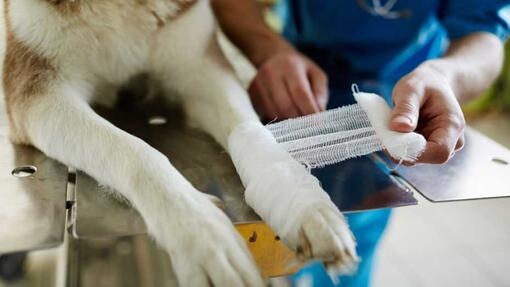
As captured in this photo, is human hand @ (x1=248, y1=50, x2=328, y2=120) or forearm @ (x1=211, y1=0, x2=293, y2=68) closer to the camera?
human hand @ (x1=248, y1=50, x2=328, y2=120)

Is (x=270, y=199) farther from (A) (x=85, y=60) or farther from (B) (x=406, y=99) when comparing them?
(A) (x=85, y=60)

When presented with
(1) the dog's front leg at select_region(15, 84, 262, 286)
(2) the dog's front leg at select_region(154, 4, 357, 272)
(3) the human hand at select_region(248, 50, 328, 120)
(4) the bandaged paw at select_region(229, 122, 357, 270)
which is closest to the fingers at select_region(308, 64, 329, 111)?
(3) the human hand at select_region(248, 50, 328, 120)

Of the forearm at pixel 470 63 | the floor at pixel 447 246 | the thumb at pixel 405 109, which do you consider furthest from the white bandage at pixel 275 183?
the forearm at pixel 470 63

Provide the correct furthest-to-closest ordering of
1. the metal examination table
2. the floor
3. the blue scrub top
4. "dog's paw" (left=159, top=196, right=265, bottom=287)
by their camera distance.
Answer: the blue scrub top
the floor
the metal examination table
"dog's paw" (left=159, top=196, right=265, bottom=287)

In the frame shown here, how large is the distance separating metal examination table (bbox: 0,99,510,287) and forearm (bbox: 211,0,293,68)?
259mm

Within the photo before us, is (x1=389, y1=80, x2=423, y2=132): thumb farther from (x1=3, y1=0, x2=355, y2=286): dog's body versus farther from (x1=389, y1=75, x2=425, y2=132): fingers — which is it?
(x1=3, y1=0, x2=355, y2=286): dog's body

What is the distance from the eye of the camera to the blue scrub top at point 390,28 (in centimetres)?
121

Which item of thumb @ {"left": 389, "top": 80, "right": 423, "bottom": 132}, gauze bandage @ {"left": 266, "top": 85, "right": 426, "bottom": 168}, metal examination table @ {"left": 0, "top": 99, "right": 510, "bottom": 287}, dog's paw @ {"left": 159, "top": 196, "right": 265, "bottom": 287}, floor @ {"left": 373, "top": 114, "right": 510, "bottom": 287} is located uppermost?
thumb @ {"left": 389, "top": 80, "right": 423, "bottom": 132}

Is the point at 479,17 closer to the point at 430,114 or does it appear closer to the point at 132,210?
the point at 430,114

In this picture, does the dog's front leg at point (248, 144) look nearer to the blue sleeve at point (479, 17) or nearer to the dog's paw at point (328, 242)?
the dog's paw at point (328, 242)

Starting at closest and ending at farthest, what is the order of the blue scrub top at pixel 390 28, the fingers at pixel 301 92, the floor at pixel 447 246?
the fingers at pixel 301 92
the floor at pixel 447 246
the blue scrub top at pixel 390 28

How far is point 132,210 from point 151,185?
48 millimetres

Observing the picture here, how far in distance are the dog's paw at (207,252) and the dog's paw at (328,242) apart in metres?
0.06

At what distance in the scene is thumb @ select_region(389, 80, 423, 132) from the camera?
70 cm
